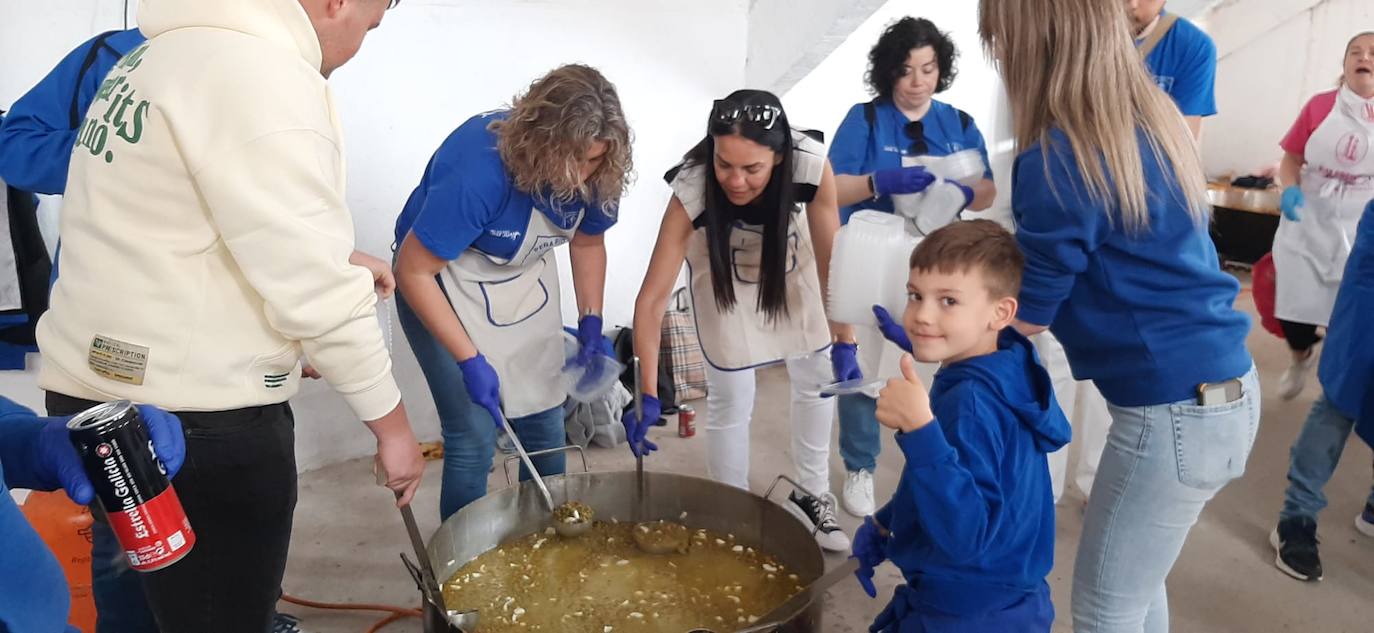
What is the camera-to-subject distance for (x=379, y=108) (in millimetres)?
3066

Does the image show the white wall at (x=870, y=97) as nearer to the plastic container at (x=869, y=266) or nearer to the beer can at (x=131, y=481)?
the plastic container at (x=869, y=266)

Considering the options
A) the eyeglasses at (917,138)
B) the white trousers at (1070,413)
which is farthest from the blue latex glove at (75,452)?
the white trousers at (1070,413)

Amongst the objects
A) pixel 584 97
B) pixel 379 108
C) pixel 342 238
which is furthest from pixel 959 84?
pixel 342 238

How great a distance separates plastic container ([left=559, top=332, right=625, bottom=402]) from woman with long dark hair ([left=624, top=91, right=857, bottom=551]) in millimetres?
99

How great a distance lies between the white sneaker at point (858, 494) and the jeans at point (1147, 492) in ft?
4.10

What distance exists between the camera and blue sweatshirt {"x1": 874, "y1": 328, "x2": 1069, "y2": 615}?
1.34 meters

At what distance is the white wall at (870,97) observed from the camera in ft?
13.6

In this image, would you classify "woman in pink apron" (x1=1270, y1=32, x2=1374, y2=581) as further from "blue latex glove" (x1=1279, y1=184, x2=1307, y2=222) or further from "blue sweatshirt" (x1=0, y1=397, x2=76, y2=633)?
"blue sweatshirt" (x1=0, y1=397, x2=76, y2=633)

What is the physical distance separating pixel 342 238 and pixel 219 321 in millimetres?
184

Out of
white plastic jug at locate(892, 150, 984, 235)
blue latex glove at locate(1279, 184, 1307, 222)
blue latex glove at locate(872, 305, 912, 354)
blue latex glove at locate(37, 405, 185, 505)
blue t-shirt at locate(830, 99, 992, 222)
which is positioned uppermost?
blue t-shirt at locate(830, 99, 992, 222)

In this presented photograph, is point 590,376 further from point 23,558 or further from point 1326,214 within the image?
point 1326,214

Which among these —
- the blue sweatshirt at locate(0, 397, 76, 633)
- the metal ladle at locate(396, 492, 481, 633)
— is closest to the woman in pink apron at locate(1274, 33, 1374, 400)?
the metal ladle at locate(396, 492, 481, 633)

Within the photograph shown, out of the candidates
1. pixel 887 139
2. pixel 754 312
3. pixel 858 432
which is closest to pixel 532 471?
pixel 754 312

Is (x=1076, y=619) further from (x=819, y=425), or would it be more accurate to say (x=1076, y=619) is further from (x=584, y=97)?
(x=584, y=97)
